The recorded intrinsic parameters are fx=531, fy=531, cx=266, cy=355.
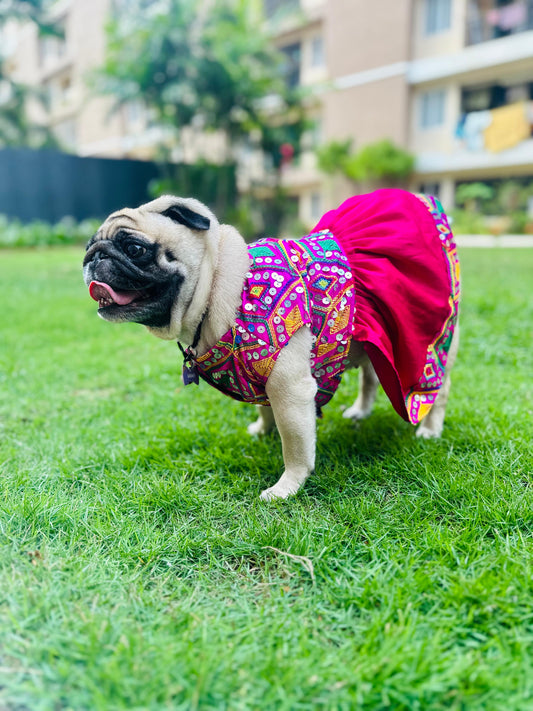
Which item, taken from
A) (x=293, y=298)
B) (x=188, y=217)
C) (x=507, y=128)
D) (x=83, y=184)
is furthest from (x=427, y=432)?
(x=507, y=128)

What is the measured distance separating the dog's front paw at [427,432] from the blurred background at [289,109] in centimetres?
1471

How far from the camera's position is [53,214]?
18.9m

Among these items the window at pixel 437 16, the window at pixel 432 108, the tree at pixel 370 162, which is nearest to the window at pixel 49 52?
the tree at pixel 370 162

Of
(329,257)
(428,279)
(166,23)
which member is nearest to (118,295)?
(329,257)

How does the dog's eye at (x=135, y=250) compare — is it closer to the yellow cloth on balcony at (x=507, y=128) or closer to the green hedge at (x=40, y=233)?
the green hedge at (x=40, y=233)

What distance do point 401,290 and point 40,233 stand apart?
52.5ft

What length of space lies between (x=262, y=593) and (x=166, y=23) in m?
16.4

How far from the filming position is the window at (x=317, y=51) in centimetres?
2355

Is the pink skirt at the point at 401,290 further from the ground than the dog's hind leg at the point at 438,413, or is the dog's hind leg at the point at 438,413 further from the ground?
the pink skirt at the point at 401,290

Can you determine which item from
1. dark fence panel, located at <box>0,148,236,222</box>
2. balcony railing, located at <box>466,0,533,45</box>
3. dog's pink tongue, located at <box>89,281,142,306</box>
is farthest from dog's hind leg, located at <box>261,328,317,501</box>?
balcony railing, located at <box>466,0,533,45</box>

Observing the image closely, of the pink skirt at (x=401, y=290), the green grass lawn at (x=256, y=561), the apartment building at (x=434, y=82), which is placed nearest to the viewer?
the green grass lawn at (x=256, y=561)

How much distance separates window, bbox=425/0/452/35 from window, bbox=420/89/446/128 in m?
2.11

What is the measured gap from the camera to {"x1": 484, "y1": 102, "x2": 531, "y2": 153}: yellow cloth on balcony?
18.6 m

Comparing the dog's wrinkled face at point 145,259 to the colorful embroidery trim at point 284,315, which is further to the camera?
the colorful embroidery trim at point 284,315
